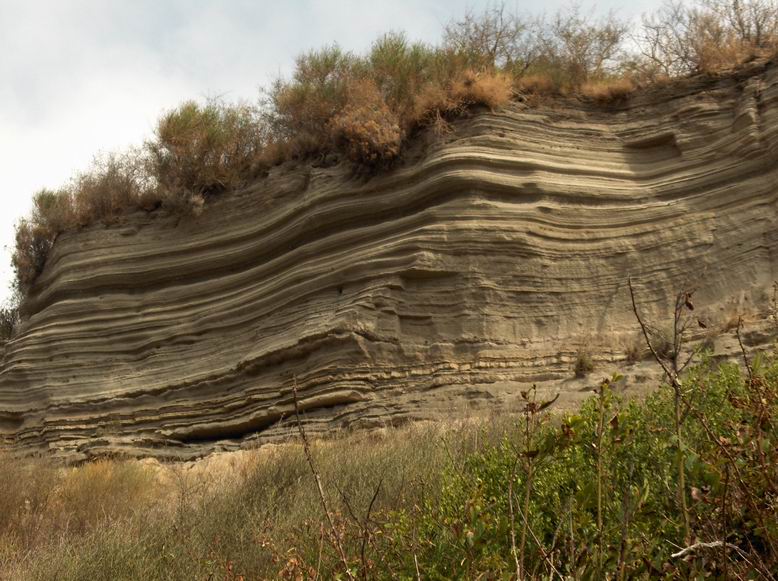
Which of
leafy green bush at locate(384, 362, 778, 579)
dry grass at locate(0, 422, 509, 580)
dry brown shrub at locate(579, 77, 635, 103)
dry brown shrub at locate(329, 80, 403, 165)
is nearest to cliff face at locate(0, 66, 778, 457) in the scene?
dry brown shrub at locate(579, 77, 635, 103)

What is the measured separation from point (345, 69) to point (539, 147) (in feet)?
17.5

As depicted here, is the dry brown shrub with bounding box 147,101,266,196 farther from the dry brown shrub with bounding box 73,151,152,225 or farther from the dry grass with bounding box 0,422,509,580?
the dry grass with bounding box 0,422,509,580

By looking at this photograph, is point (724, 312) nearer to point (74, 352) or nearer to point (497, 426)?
point (497, 426)

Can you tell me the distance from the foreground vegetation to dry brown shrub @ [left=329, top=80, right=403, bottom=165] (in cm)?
510

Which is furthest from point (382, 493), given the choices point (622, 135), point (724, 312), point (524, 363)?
point (622, 135)

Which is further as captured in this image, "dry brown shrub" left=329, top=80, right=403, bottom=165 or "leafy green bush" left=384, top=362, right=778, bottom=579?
"dry brown shrub" left=329, top=80, right=403, bottom=165

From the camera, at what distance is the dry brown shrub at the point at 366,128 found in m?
13.6

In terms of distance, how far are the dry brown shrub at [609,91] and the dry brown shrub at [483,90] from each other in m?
1.39

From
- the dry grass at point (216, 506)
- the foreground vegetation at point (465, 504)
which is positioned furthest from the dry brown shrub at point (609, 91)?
the foreground vegetation at point (465, 504)

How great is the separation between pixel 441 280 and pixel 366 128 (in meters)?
3.22

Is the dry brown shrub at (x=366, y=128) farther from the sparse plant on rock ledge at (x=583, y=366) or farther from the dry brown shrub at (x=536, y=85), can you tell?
the sparse plant on rock ledge at (x=583, y=366)

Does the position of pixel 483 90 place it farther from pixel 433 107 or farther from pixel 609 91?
pixel 609 91

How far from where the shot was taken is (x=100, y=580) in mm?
6055

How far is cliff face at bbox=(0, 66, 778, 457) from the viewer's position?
11.6 meters
